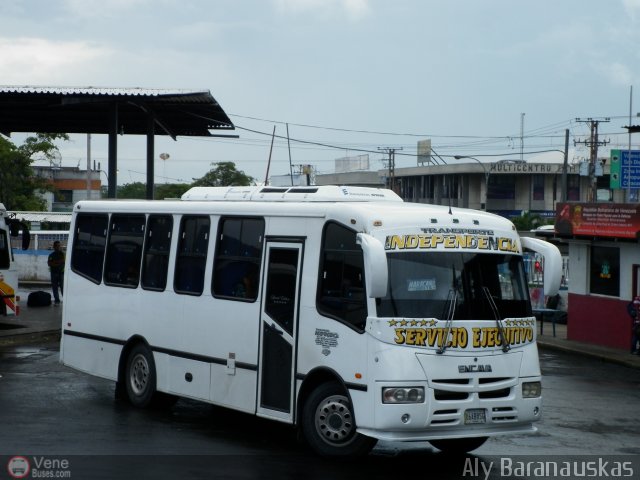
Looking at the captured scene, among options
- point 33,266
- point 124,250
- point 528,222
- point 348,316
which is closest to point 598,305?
point 124,250

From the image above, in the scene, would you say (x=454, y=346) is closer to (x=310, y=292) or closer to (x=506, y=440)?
(x=310, y=292)

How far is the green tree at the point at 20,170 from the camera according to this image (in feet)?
223

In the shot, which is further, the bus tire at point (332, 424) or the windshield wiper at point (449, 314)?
the bus tire at point (332, 424)

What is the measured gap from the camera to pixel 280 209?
12141 mm

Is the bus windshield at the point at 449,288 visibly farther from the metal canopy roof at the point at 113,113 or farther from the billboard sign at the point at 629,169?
the billboard sign at the point at 629,169

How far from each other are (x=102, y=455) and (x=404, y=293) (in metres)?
3.47

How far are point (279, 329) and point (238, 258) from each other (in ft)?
4.28

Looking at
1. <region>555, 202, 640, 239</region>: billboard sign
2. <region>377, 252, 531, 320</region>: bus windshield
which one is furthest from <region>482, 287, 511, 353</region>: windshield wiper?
<region>555, 202, 640, 239</region>: billboard sign

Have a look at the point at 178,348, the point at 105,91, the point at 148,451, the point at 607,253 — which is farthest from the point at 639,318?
the point at 148,451

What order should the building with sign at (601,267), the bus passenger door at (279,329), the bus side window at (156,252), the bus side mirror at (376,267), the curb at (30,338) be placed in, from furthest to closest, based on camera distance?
the building with sign at (601,267), the curb at (30,338), the bus side window at (156,252), the bus passenger door at (279,329), the bus side mirror at (376,267)

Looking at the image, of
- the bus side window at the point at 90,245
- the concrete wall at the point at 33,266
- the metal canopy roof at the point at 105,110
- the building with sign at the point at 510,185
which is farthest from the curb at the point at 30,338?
the building with sign at the point at 510,185

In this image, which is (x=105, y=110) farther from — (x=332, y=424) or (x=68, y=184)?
(x=68, y=184)

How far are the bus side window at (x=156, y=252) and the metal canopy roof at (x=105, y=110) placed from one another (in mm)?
12155

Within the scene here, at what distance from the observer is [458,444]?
38.6ft
